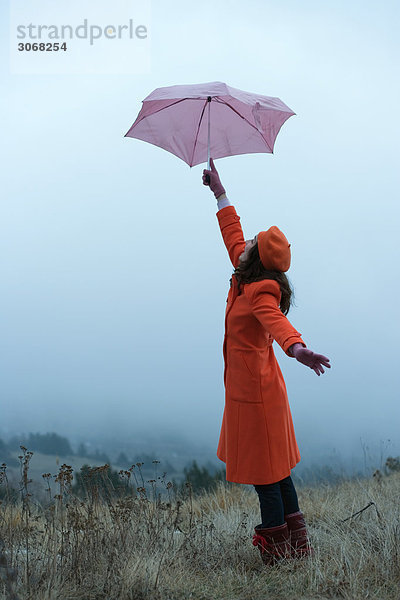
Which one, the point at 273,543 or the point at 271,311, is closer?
the point at 271,311

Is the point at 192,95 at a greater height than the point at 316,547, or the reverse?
the point at 192,95

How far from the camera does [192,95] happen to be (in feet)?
12.0

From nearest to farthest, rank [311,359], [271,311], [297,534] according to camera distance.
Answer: [311,359]
[271,311]
[297,534]

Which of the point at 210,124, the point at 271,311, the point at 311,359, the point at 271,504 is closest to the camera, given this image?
the point at 311,359

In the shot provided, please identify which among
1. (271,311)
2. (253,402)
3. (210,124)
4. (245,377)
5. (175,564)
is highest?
(210,124)

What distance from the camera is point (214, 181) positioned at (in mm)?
3902

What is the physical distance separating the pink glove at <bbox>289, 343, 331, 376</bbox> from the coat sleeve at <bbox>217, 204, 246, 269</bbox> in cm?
100

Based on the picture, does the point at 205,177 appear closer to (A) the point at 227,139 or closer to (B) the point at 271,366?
(A) the point at 227,139

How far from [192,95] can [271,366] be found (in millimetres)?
1746

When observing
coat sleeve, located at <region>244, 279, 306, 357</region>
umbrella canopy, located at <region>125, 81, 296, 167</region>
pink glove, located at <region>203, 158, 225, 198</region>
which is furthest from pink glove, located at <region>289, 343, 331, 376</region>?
umbrella canopy, located at <region>125, 81, 296, 167</region>

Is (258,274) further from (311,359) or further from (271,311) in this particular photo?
(311,359)

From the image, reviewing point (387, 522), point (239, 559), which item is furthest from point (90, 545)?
point (387, 522)

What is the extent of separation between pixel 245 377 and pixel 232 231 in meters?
0.97

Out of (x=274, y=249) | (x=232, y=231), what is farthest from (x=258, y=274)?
(x=232, y=231)
